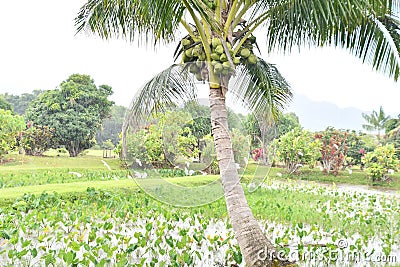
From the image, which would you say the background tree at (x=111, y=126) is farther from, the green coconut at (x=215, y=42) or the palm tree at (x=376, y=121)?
the green coconut at (x=215, y=42)

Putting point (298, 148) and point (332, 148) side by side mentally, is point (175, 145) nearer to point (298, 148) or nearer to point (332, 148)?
point (298, 148)

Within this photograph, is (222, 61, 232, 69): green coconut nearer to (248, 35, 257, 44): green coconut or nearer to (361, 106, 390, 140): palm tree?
(248, 35, 257, 44): green coconut

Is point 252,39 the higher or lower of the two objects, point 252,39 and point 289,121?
the lower

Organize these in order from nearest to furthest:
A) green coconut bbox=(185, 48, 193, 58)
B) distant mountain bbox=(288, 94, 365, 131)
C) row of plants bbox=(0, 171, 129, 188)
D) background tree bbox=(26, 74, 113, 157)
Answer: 1. green coconut bbox=(185, 48, 193, 58)
2. row of plants bbox=(0, 171, 129, 188)
3. background tree bbox=(26, 74, 113, 157)
4. distant mountain bbox=(288, 94, 365, 131)

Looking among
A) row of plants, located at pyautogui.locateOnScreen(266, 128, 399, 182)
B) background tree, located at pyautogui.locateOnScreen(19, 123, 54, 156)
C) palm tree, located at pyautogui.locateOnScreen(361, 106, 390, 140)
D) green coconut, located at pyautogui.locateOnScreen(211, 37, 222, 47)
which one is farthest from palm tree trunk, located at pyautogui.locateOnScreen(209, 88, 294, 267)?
palm tree, located at pyautogui.locateOnScreen(361, 106, 390, 140)

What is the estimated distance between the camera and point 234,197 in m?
2.43

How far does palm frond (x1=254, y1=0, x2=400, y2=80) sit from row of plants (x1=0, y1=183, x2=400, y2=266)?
1267mm

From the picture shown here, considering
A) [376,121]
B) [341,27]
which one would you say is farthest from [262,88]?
[376,121]

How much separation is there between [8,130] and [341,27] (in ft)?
21.0

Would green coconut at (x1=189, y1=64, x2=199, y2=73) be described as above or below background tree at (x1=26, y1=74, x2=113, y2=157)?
below

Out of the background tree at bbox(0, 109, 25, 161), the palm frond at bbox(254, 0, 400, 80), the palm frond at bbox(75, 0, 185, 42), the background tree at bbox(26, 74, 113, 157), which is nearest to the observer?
the palm frond at bbox(254, 0, 400, 80)

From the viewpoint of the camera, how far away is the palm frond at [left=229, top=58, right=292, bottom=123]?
93.7 inches

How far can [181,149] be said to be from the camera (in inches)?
88.0

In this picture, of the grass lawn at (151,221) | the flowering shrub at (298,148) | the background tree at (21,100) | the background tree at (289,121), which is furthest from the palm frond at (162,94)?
the background tree at (21,100)
